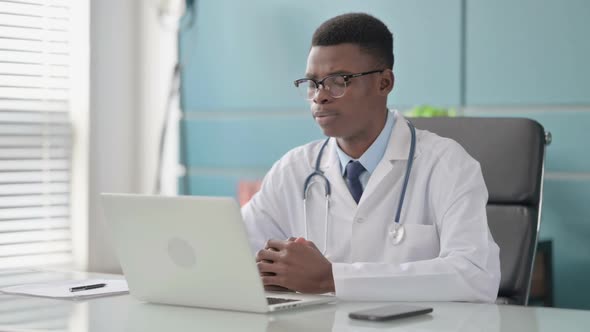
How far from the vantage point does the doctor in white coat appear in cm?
185

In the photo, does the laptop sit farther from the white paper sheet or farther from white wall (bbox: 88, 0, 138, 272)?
white wall (bbox: 88, 0, 138, 272)

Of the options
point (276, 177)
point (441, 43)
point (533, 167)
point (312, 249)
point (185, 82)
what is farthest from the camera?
point (185, 82)

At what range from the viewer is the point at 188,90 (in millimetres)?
4340

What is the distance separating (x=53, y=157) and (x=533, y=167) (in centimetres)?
257

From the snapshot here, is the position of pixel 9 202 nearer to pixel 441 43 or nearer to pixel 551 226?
pixel 441 43

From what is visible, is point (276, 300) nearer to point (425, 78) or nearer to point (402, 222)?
point (402, 222)

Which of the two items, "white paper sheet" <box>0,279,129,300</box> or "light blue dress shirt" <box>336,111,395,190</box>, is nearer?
"white paper sheet" <box>0,279,129,300</box>

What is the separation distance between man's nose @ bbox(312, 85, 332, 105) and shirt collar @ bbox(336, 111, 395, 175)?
17 centimetres

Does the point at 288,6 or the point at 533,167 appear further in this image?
the point at 288,6

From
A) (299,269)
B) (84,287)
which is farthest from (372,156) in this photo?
(84,287)

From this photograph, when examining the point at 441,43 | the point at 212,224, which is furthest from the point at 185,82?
the point at 212,224

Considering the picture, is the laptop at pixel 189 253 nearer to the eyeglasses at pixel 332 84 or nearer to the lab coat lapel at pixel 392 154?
the lab coat lapel at pixel 392 154

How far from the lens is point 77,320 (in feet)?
4.98

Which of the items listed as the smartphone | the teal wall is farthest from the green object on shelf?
the smartphone
